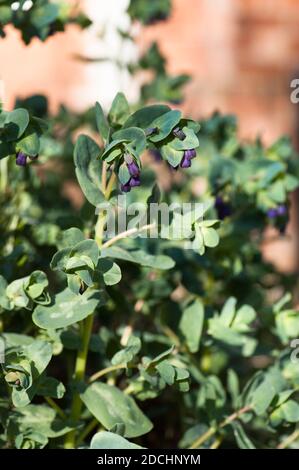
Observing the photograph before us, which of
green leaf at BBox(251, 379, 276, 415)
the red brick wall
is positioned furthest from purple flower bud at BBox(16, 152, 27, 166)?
the red brick wall

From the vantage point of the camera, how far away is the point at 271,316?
134 centimetres

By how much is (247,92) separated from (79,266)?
2225 mm

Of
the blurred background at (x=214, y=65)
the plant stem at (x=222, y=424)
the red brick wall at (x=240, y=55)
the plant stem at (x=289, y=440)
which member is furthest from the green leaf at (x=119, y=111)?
the red brick wall at (x=240, y=55)

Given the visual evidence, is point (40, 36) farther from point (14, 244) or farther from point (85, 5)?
point (85, 5)

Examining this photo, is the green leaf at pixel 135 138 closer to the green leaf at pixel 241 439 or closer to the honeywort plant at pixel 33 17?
the honeywort plant at pixel 33 17

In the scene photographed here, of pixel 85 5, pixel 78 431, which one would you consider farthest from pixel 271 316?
pixel 85 5

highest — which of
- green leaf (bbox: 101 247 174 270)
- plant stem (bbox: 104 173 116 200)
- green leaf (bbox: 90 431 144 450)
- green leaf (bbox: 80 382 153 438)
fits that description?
plant stem (bbox: 104 173 116 200)

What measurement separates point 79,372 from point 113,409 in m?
0.06

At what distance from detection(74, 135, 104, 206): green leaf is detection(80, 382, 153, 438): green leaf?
242 mm

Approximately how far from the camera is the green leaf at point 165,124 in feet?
3.32

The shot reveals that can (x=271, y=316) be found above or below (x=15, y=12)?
below

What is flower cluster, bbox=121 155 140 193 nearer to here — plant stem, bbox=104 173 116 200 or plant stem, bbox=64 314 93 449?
plant stem, bbox=104 173 116 200

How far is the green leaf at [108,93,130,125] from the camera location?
1.08m
